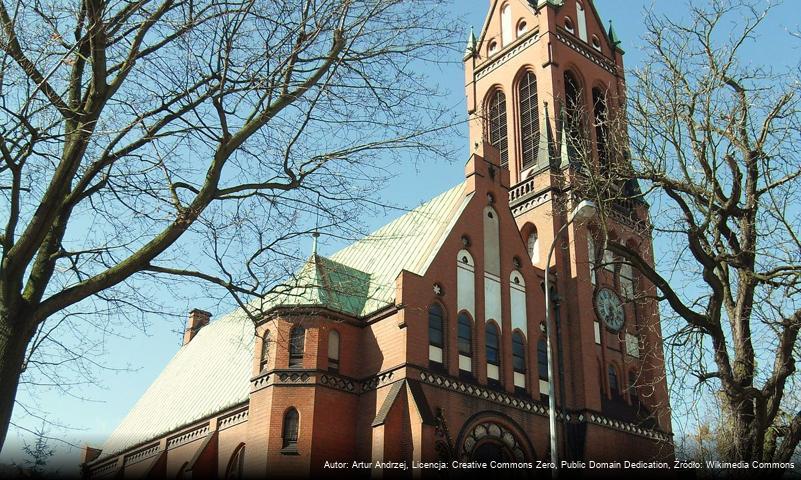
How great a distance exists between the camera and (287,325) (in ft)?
95.2

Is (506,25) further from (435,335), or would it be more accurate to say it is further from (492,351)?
(435,335)

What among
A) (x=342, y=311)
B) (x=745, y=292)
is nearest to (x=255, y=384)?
(x=342, y=311)

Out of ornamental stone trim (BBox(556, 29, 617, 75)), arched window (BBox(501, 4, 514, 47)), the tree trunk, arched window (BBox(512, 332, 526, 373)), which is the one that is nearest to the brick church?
arched window (BBox(512, 332, 526, 373))

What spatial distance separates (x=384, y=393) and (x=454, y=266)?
5.20m

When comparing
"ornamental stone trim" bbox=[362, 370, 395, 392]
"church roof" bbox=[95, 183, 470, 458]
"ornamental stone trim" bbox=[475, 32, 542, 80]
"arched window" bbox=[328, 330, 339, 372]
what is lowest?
"ornamental stone trim" bbox=[362, 370, 395, 392]

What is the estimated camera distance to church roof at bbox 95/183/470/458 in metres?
30.6

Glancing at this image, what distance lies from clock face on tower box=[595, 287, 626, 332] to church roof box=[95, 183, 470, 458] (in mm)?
7246

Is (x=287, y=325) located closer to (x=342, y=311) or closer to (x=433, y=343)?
(x=342, y=311)

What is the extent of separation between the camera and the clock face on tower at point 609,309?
35.1 meters

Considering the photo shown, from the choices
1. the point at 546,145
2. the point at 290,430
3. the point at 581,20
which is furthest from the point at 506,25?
the point at 290,430

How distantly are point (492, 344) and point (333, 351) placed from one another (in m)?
5.51

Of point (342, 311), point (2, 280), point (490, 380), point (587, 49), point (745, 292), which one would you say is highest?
point (587, 49)

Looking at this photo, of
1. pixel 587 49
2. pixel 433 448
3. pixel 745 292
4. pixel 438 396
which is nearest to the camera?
pixel 745 292

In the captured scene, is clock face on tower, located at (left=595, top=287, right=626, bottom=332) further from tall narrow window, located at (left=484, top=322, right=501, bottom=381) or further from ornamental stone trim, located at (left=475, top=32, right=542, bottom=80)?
ornamental stone trim, located at (left=475, top=32, right=542, bottom=80)
